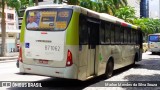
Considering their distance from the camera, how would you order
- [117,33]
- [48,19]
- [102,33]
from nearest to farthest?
[48,19], [102,33], [117,33]

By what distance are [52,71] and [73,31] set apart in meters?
1.49

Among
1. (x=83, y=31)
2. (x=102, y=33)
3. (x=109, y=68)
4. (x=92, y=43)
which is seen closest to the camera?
(x=83, y=31)

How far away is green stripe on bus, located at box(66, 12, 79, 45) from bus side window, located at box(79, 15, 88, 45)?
0.23m

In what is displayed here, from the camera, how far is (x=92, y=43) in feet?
33.8

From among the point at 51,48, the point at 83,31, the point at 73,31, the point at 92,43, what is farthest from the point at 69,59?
the point at 92,43

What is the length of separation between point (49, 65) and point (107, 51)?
12.0ft

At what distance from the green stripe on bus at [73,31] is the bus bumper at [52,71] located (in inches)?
30.9

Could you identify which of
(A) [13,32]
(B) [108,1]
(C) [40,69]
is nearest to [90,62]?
(C) [40,69]

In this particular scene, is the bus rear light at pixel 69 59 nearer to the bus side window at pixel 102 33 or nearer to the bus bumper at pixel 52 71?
the bus bumper at pixel 52 71

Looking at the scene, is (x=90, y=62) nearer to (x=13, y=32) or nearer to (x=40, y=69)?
(x=40, y=69)

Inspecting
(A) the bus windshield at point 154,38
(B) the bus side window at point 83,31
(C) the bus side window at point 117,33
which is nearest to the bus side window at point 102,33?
(B) the bus side window at point 83,31

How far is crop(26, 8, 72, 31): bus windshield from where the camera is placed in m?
9.05

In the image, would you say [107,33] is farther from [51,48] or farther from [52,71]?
[52,71]

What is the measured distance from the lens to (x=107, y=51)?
468 inches
